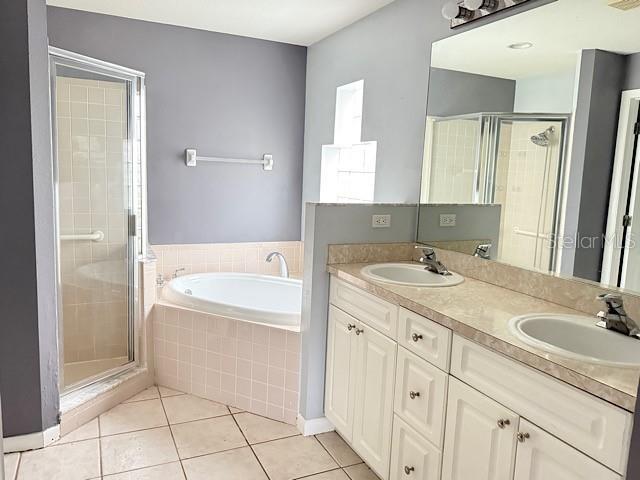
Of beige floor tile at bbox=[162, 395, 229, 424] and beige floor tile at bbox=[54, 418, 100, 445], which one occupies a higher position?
beige floor tile at bbox=[162, 395, 229, 424]

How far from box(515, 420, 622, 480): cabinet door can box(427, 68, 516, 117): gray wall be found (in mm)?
1370

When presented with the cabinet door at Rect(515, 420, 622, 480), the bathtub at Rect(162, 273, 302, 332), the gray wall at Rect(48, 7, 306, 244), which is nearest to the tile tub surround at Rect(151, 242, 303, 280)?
the gray wall at Rect(48, 7, 306, 244)

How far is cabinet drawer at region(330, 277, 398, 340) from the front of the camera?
203 centimetres

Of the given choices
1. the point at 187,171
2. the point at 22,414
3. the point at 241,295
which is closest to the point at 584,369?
the point at 22,414

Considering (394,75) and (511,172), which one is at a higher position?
(394,75)

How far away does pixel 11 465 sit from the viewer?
225cm

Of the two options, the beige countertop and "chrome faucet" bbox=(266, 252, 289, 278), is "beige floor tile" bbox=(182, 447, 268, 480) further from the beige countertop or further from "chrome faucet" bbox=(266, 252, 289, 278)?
"chrome faucet" bbox=(266, 252, 289, 278)

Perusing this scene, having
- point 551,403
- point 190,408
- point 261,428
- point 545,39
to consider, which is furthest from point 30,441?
point 545,39

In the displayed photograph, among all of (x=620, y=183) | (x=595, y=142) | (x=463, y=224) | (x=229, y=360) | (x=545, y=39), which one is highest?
(x=545, y=39)

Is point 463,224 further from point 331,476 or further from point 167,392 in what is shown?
point 167,392

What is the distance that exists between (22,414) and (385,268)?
1.84 meters

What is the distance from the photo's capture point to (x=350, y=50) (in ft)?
11.4

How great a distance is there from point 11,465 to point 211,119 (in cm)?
258

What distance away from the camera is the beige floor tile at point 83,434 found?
8.11ft
